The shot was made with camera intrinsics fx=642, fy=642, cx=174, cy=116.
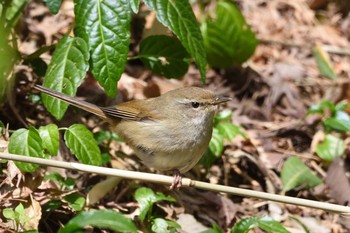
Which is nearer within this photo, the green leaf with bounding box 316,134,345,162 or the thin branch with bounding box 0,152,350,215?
the thin branch with bounding box 0,152,350,215

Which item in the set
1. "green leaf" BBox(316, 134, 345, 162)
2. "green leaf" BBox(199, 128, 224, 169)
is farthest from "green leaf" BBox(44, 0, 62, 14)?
"green leaf" BBox(316, 134, 345, 162)

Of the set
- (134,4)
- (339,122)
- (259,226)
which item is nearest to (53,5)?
(134,4)

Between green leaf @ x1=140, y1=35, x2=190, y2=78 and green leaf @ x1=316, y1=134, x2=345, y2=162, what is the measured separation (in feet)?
5.66

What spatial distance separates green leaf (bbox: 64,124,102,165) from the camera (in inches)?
167

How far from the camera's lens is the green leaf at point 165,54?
5145 mm

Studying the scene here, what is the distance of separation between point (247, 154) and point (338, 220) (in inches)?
39.5

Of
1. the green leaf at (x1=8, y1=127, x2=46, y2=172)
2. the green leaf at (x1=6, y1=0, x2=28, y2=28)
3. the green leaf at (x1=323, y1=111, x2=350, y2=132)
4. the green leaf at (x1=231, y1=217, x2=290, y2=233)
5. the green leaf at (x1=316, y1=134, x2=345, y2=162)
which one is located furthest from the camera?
the green leaf at (x1=316, y1=134, x2=345, y2=162)

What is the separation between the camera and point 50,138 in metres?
4.20

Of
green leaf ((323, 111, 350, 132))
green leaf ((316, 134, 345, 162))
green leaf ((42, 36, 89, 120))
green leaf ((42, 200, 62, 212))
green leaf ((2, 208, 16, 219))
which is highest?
green leaf ((42, 36, 89, 120))

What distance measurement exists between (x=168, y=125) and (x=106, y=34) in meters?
0.85

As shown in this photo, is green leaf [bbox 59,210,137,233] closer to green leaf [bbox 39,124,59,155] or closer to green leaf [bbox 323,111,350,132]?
green leaf [bbox 39,124,59,155]

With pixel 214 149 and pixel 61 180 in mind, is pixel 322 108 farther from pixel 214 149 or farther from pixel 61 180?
pixel 61 180

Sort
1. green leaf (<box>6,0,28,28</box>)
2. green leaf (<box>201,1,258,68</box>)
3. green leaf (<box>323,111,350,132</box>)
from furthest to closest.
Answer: green leaf (<box>201,1,258,68</box>) → green leaf (<box>323,111,350,132</box>) → green leaf (<box>6,0,28,28</box>)

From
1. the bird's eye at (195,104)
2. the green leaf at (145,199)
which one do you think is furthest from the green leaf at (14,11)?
the green leaf at (145,199)
